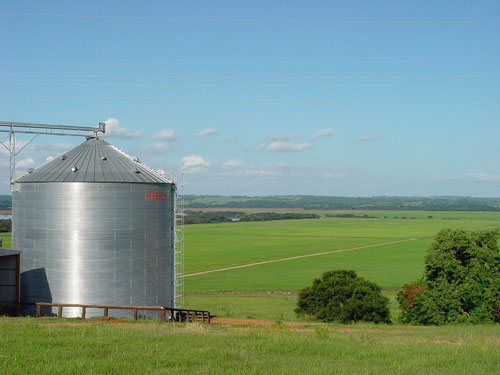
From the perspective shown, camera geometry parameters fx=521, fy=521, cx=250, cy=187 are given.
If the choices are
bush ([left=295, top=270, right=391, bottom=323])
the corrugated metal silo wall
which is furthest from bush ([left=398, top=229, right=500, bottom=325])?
the corrugated metal silo wall

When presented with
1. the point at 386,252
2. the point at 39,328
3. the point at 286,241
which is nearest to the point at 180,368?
the point at 39,328

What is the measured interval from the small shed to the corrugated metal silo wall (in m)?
1.00

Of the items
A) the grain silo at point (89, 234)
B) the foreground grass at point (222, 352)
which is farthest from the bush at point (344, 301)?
the foreground grass at point (222, 352)

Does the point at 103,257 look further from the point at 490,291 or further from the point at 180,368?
the point at 490,291

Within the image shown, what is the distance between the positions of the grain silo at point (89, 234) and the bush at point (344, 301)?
33.5 feet

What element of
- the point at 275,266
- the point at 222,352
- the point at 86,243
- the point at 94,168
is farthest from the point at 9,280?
the point at 275,266

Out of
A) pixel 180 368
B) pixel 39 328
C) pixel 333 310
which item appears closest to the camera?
pixel 180 368

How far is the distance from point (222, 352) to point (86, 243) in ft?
52.2

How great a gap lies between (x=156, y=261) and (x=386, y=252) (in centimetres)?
6832

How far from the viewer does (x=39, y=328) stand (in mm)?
17078

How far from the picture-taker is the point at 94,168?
29.3m

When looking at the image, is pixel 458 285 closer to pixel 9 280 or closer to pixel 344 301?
pixel 344 301

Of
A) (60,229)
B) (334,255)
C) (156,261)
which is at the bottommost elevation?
(334,255)

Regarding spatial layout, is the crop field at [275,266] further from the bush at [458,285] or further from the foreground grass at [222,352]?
the foreground grass at [222,352]
